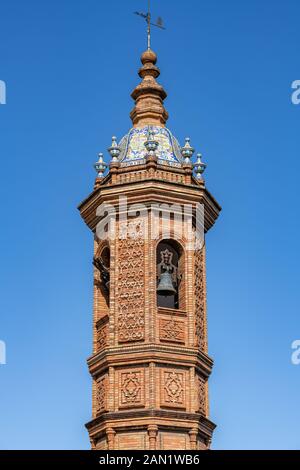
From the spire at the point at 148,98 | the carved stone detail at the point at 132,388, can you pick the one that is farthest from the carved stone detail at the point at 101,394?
the spire at the point at 148,98

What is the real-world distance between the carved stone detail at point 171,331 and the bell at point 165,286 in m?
0.89

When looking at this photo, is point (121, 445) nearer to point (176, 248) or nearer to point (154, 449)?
point (154, 449)

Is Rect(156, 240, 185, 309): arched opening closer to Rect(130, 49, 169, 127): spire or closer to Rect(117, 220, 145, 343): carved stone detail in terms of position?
Rect(117, 220, 145, 343): carved stone detail

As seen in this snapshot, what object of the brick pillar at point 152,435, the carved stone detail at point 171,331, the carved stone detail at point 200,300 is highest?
the carved stone detail at point 200,300

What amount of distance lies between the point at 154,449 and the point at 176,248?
619cm

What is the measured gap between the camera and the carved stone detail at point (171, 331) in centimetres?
3412

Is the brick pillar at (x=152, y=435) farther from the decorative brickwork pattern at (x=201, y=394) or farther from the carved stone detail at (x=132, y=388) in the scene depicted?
the decorative brickwork pattern at (x=201, y=394)

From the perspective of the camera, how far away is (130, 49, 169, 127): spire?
1501 inches

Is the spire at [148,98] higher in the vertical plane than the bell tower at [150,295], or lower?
higher

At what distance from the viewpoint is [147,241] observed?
34.9m

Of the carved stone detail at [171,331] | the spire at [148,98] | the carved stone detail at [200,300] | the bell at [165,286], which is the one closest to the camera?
the carved stone detail at [171,331]

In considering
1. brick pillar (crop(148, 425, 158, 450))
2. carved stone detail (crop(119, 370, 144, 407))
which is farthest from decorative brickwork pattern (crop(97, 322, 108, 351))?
brick pillar (crop(148, 425, 158, 450))
